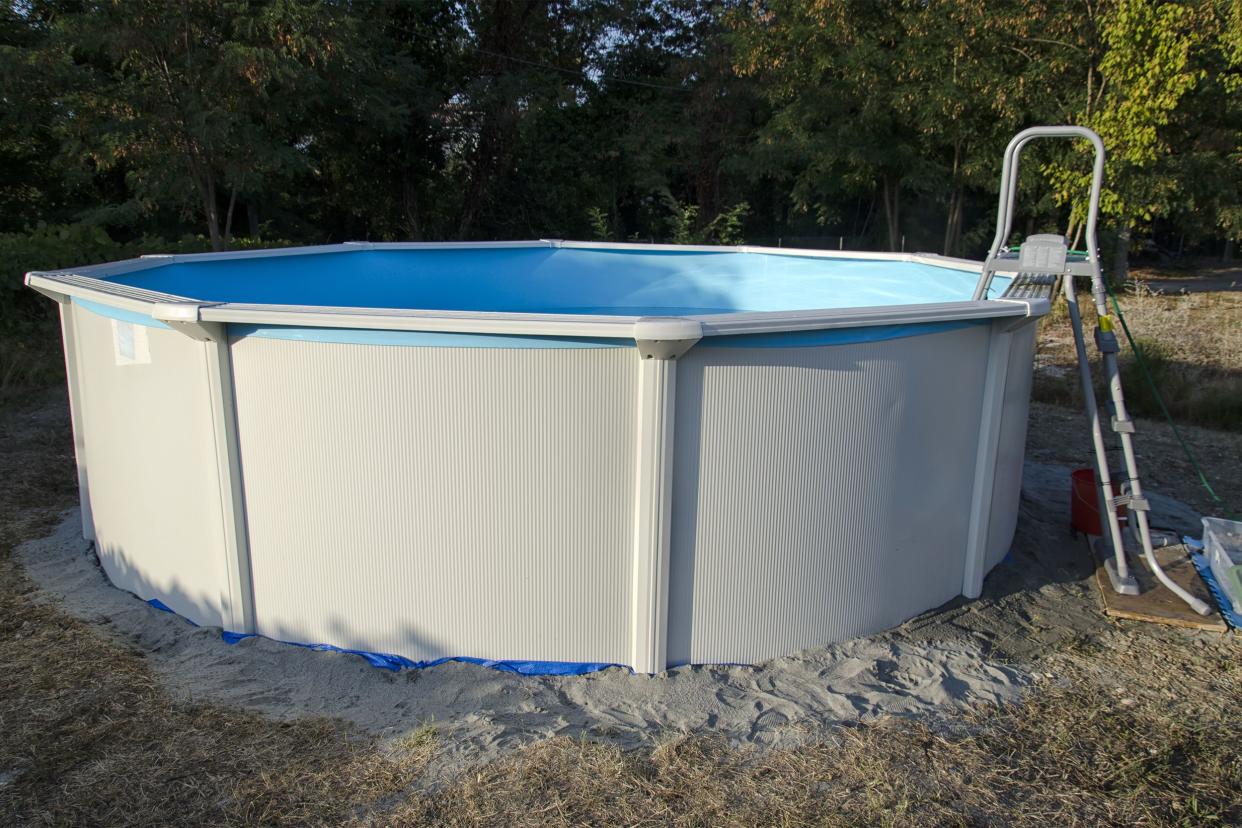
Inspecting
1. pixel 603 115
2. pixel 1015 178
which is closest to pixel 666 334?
pixel 1015 178

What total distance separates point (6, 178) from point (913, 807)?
1782cm

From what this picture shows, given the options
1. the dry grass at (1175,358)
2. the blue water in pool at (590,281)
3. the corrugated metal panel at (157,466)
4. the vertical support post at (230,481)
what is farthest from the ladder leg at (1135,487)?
the dry grass at (1175,358)

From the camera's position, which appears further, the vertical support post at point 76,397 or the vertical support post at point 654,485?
the vertical support post at point 76,397

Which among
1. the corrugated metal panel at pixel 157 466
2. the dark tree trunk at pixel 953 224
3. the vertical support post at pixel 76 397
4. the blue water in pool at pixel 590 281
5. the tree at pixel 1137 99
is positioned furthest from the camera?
the dark tree trunk at pixel 953 224

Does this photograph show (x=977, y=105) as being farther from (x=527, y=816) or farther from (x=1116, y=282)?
(x=527, y=816)

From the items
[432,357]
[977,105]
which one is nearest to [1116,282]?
[977,105]

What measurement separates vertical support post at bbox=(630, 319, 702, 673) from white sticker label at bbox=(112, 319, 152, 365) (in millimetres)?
2366

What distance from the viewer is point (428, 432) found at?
3.58m

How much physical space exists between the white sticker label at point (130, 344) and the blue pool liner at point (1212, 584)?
214 inches

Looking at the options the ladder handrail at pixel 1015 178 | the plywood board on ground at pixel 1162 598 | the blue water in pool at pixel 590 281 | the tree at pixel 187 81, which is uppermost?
the tree at pixel 187 81

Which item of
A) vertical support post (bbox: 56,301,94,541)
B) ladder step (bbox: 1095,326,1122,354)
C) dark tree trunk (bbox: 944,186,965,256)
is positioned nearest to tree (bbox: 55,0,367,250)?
vertical support post (bbox: 56,301,94,541)

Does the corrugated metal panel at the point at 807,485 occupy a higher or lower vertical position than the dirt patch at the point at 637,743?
higher

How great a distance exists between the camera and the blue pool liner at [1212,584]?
177 inches

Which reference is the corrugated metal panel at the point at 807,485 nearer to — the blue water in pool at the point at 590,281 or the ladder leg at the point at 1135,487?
the ladder leg at the point at 1135,487
